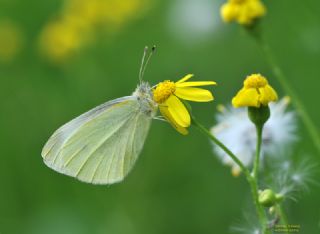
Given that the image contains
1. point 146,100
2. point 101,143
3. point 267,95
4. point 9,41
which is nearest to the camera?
point 267,95

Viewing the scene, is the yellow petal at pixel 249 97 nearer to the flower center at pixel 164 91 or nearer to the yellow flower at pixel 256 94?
the yellow flower at pixel 256 94

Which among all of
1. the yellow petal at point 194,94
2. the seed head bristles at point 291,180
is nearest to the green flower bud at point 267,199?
the seed head bristles at point 291,180

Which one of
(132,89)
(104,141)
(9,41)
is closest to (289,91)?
(104,141)

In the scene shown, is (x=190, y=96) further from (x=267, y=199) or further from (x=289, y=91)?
(x=267, y=199)

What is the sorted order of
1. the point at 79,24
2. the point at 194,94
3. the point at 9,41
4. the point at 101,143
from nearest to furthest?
the point at 194,94, the point at 101,143, the point at 79,24, the point at 9,41

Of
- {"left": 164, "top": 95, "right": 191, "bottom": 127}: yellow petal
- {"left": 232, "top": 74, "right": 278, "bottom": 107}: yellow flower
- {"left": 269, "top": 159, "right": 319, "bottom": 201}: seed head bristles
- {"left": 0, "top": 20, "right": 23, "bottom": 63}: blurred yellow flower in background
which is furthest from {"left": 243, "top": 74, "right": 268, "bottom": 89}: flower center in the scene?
{"left": 0, "top": 20, "right": 23, "bottom": 63}: blurred yellow flower in background

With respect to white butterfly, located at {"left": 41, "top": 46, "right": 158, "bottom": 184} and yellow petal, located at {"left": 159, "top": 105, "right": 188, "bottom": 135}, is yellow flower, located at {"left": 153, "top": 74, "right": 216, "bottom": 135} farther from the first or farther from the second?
white butterfly, located at {"left": 41, "top": 46, "right": 158, "bottom": 184}

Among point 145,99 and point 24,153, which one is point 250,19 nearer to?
point 145,99
